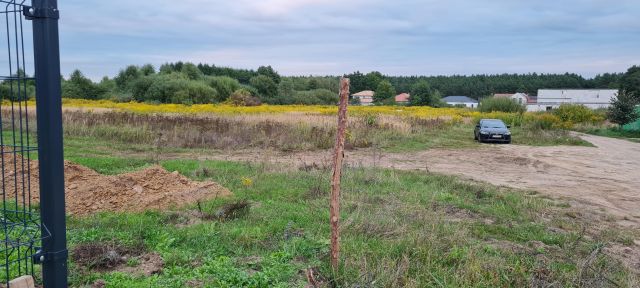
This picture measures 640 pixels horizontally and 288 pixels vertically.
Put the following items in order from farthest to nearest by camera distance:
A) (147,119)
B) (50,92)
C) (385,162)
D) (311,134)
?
(147,119) < (311,134) < (385,162) < (50,92)

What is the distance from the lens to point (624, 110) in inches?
1486

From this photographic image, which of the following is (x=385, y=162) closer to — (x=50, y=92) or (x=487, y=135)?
(x=487, y=135)

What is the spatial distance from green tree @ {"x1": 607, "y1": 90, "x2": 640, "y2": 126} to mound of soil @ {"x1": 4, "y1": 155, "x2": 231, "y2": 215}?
38.3 m

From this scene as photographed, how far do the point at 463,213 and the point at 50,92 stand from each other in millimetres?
7400

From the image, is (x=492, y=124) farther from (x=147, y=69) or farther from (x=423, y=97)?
(x=423, y=97)

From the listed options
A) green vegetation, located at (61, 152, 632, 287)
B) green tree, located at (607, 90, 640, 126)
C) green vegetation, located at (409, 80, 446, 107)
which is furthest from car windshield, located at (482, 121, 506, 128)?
green vegetation, located at (409, 80, 446, 107)

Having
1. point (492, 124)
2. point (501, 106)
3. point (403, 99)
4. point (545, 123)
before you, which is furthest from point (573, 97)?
point (492, 124)

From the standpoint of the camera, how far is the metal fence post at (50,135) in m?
3.03

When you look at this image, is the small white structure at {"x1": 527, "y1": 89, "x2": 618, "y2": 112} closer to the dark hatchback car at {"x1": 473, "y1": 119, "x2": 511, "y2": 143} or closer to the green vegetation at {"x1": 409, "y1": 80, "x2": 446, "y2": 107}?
the green vegetation at {"x1": 409, "y1": 80, "x2": 446, "y2": 107}

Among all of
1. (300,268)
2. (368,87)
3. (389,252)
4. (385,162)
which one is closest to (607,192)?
(385,162)

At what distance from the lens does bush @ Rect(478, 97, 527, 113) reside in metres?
53.6

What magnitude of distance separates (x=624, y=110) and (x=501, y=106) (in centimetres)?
1673

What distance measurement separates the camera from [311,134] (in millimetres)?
21031

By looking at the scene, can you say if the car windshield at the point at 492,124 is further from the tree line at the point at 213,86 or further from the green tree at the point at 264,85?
the green tree at the point at 264,85
